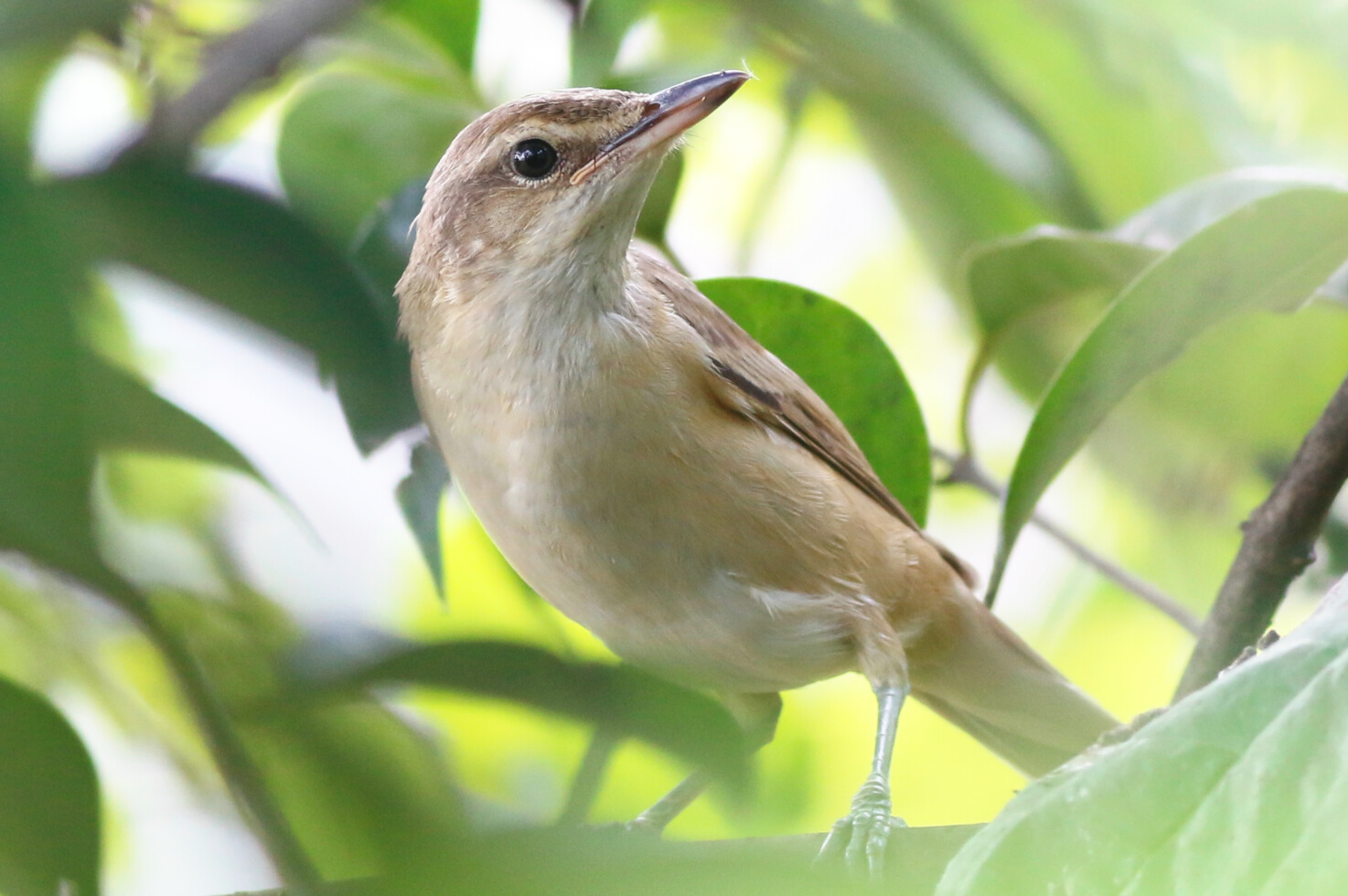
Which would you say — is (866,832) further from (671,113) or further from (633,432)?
(671,113)

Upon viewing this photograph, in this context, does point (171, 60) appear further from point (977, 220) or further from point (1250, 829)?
point (1250, 829)

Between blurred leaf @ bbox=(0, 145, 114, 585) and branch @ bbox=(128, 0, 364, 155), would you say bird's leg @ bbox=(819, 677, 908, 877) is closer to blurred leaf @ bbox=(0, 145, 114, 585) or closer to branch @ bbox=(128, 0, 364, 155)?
blurred leaf @ bbox=(0, 145, 114, 585)

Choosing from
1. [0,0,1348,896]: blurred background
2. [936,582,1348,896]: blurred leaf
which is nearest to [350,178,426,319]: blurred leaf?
[0,0,1348,896]: blurred background

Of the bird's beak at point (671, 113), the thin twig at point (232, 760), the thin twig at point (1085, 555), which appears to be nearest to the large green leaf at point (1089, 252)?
the thin twig at point (1085, 555)

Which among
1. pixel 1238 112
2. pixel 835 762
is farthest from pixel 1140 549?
pixel 1238 112

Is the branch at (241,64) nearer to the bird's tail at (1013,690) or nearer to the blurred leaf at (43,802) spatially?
the blurred leaf at (43,802)

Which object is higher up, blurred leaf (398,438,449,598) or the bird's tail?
blurred leaf (398,438,449,598)
